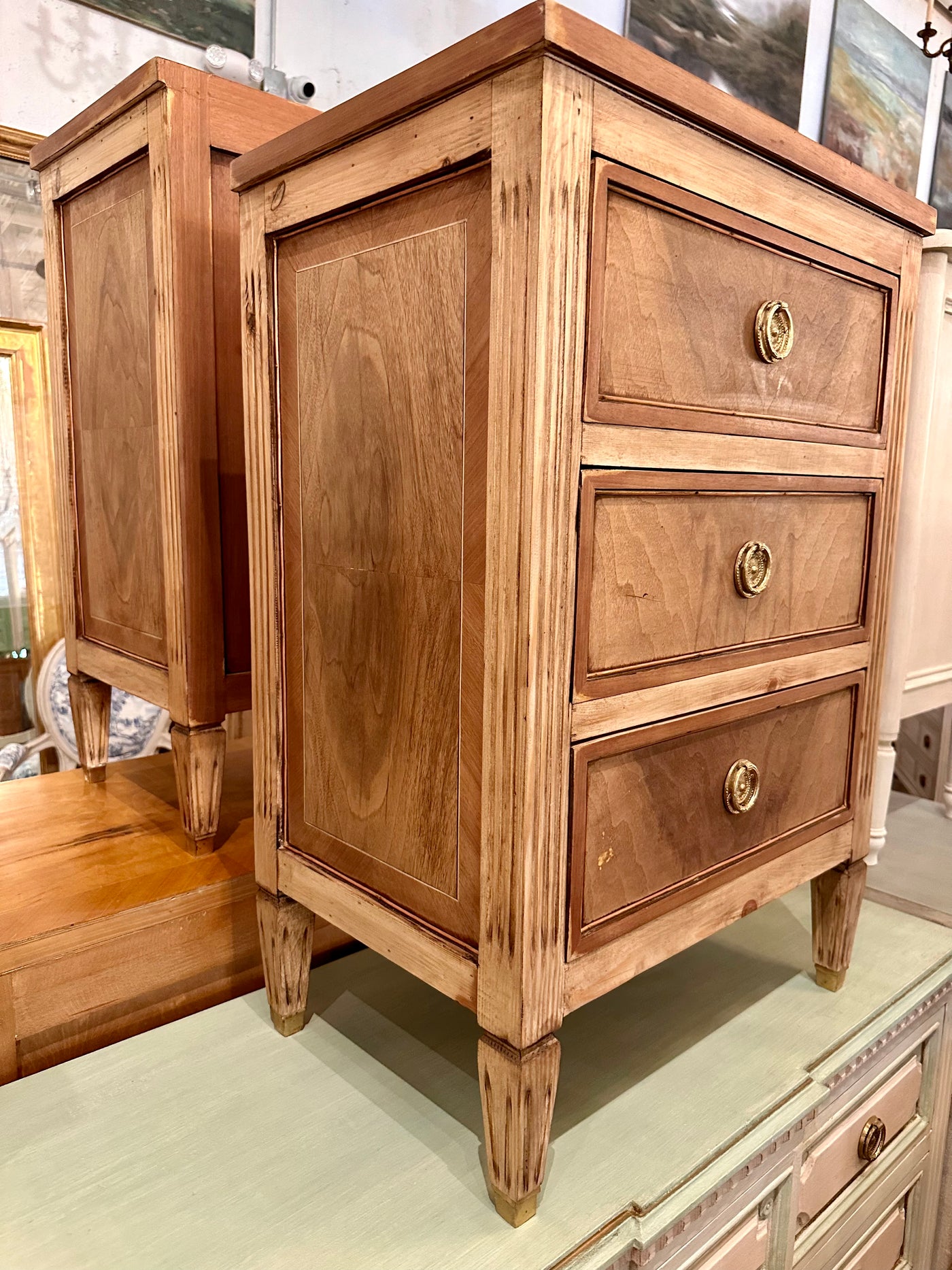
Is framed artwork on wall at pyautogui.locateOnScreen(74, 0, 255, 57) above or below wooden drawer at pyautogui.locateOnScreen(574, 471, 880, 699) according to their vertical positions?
above

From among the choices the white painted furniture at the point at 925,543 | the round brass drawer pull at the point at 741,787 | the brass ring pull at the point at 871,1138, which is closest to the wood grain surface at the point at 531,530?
the round brass drawer pull at the point at 741,787

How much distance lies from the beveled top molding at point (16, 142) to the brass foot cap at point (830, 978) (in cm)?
198

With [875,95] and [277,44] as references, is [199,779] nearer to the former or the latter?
[277,44]

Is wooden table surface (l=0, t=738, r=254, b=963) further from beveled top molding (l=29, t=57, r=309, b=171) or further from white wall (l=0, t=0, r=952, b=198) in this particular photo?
white wall (l=0, t=0, r=952, b=198)

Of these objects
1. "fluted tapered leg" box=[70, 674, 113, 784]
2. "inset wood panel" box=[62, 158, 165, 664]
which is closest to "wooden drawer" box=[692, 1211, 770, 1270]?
"inset wood panel" box=[62, 158, 165, 664]

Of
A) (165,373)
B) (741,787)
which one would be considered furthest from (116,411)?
(741,787)

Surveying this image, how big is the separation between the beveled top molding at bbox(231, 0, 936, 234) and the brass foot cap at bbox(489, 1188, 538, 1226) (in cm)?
97

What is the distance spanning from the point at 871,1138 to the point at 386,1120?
0.69m

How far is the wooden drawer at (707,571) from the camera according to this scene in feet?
2.66

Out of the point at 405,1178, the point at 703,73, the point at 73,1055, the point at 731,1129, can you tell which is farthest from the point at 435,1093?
the point at 703,73

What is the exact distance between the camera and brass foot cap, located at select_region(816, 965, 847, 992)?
4.08ft

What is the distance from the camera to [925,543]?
1.61 metres

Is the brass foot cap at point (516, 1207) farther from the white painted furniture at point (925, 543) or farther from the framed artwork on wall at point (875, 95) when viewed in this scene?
the framed artwork on wall at point (875, 95)

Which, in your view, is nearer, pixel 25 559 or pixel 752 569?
pixel 752 569
